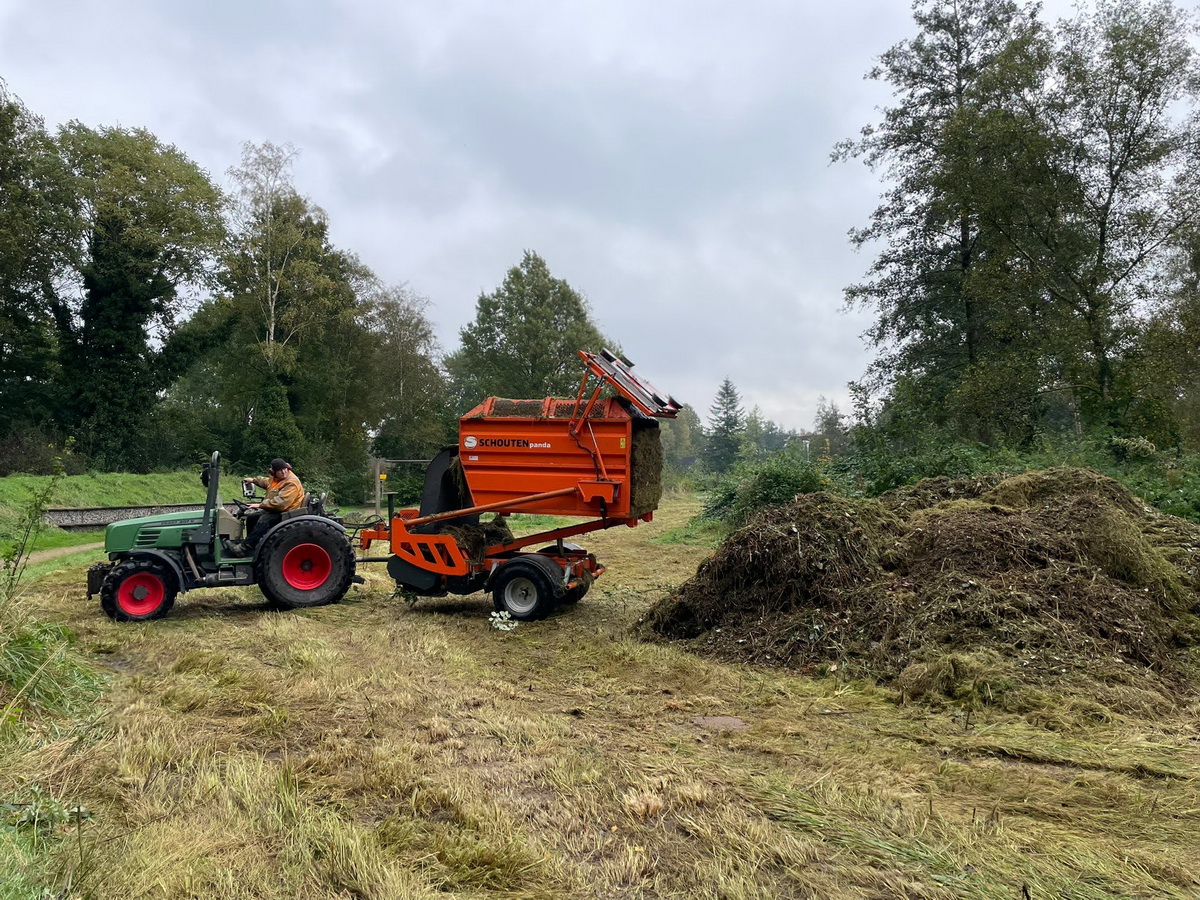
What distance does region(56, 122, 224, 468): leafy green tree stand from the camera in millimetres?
25344

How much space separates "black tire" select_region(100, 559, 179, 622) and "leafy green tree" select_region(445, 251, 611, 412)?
1149 inches

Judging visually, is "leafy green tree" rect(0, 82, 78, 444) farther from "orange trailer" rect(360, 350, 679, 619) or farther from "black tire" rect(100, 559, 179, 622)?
"orange trailer" rect(360, 350, 679, 619)

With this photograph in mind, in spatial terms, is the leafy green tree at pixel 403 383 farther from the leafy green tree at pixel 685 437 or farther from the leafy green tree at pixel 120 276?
the leafy green tree at pixel 685 437

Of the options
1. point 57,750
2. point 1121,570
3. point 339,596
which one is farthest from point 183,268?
point 1121,570

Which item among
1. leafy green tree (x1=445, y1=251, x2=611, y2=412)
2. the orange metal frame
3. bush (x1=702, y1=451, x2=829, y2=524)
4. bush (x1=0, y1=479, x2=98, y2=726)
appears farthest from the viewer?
leafy green tree (x1=445, y1=251, x2=611, y2=412)

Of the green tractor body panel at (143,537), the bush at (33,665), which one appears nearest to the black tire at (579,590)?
the green tractor body panel at (143,537)

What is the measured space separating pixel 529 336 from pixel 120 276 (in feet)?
58.8

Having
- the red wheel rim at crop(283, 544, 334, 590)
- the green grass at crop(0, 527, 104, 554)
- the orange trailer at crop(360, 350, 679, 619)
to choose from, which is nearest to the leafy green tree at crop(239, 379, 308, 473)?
the green grass at crop(0, 527, 104, 554)

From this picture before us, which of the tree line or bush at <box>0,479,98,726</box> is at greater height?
the tree line

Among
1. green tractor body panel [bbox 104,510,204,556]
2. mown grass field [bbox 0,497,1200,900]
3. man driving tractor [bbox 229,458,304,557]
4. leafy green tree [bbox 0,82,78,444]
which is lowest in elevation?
mown grass field [bbox 0,497,1200,900]

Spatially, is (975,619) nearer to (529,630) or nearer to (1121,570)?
(1121,570)

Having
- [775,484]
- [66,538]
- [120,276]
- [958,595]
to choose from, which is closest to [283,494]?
[958,595]

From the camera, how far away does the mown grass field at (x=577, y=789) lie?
2.54 m

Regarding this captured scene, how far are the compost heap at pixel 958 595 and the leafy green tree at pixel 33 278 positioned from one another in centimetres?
2611
